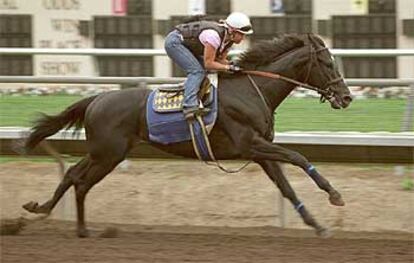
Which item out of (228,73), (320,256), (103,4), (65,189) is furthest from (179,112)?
(103,4)

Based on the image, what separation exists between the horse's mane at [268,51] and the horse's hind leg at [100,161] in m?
1.22

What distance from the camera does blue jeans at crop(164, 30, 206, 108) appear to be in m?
11.1

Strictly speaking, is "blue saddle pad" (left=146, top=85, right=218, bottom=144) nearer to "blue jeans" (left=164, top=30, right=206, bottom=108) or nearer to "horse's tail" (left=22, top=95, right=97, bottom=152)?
"blue jeans" (left=164, top=30, right=206, bottom=108)

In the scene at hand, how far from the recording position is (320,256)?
1000 centimetres

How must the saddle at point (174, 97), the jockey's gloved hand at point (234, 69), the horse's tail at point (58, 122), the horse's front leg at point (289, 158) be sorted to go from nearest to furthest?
the horse's front leg at point (289, 158) < the saddle at point (174, 97) < the jockey's gloved hand at point (234, 69) < the horse's tail at point (58, 122)

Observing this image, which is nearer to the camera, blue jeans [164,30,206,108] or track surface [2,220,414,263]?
track surface [2,220,414,263]

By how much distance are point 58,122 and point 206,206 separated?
168cm

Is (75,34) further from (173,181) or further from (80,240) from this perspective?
(80,240)

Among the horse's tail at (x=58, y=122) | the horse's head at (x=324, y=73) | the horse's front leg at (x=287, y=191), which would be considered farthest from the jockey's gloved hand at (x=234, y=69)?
the horse's tail at (x=58, y=122)

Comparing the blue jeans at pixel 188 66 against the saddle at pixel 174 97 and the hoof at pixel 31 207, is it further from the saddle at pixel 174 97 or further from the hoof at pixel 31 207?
the hoof at pixel 31 207

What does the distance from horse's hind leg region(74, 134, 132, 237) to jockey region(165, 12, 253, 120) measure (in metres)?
0.68

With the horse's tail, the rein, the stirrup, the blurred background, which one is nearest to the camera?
the stirrup

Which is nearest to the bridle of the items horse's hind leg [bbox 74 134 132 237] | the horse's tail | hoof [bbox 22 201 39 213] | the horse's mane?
the horse's mane

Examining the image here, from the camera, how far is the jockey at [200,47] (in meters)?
11.2
